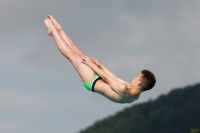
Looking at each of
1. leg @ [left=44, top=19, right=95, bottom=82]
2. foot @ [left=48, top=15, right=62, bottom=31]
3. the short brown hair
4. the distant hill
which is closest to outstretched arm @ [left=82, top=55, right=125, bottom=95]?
leg @ [left=44, top=19, right=95, bottom=82]

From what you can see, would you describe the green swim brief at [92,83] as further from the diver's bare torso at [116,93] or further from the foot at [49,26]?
the foot at [49,26]

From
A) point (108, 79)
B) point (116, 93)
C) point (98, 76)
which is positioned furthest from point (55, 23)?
point (116, 93)

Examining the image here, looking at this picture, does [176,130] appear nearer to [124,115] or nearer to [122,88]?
[124,115]

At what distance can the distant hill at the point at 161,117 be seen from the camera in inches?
5576

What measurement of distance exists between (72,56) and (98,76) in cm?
112

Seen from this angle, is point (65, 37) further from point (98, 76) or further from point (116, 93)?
point (116, 93)

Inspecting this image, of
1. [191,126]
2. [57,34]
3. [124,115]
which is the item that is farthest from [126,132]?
[57,34]

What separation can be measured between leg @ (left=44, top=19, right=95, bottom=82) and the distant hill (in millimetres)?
117623

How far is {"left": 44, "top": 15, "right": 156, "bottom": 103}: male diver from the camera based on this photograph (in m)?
20.2

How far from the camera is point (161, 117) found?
14500 cm

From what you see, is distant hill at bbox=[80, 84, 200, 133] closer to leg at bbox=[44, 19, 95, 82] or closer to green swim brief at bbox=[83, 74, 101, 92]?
leg at bbox=[44, 19, 95, 82]

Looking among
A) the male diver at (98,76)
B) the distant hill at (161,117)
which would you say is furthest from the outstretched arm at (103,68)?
the distant hill at (161,117)

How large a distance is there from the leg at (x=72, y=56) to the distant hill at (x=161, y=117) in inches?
4631

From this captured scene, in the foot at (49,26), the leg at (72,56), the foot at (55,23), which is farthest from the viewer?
the foot at (55,23)
